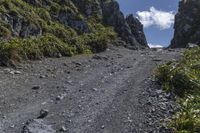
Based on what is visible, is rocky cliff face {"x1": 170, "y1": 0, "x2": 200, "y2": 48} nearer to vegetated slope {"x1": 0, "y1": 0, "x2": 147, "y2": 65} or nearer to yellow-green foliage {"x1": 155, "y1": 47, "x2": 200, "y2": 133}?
vegetated slope {"x1": 0, "y1": 0, "x2": 147, "y2": 65}

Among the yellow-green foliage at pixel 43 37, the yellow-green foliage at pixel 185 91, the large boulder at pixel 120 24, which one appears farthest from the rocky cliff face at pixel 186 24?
the yellow-green foliage at pixel 185 91

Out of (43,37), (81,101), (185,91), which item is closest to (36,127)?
(81,101)

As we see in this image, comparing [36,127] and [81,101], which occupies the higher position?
[81,101]

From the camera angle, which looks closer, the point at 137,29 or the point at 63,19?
the point at 63,19

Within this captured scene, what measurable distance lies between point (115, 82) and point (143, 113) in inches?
268

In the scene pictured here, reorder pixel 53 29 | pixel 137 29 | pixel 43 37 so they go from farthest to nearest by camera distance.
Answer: pixel 137 29 < pixel 53 29 < pixel 43 37

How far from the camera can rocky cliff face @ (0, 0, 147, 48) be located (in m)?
37.5

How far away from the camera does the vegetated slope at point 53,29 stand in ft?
104

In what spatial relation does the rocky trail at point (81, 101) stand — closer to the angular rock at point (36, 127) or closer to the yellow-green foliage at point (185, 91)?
the angular rock at point (36, 127)

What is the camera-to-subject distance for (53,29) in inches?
1713

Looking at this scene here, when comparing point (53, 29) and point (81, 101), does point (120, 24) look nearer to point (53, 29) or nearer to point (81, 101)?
point (53, 29)

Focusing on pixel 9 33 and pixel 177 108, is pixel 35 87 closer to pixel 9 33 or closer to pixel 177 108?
pixel 177 108

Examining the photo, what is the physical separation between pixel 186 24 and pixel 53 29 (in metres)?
45.9

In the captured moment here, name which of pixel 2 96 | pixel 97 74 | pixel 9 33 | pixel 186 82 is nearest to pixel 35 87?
pixel 2 96
